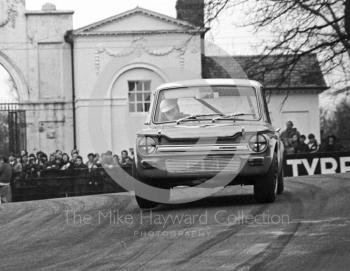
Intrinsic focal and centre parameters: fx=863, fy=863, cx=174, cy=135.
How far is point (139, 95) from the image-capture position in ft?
136

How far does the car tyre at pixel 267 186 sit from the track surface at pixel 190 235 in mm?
143

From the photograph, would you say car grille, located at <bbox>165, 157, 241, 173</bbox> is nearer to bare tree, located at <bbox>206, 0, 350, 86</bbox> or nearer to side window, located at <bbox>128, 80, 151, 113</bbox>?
bare tree, located at <bbox>206, 0, 350, 86</bbox>

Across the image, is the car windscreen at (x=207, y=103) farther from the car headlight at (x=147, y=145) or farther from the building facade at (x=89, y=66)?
the building facade at (x=89, y=66)

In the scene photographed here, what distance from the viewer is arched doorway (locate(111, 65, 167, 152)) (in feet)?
133

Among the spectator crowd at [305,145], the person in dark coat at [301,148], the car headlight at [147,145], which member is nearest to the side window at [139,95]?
the spectator crowd at [305,145]

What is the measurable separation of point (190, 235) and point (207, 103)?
3753 millimetres

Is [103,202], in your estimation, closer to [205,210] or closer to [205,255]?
[205,210]

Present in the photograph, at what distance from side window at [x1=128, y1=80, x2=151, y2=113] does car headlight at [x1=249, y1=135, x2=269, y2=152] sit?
1141 inches

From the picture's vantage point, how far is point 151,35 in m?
40.8

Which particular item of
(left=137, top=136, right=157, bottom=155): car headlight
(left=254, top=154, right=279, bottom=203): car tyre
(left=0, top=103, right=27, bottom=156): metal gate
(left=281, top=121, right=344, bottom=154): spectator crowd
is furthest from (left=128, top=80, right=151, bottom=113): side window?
(left=137, top=136, right=157, bottom=155): car headlight

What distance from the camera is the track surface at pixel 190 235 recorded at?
8.19 metres

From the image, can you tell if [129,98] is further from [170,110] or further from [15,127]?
[170,110]

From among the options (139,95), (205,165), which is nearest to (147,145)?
(205,165)

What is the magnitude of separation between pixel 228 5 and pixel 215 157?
14.6 meters
